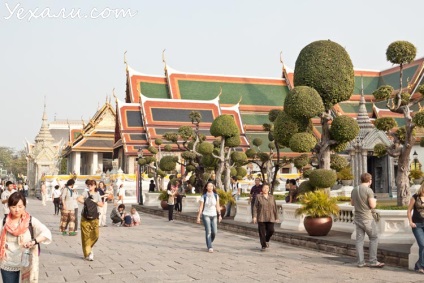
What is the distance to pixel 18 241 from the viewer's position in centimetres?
502

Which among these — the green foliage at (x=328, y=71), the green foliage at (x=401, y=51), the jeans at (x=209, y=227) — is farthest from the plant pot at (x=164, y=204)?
the green foliage at (x=401, y=51)

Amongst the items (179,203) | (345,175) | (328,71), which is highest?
(328,71)

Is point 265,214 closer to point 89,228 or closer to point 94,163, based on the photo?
point 89,228

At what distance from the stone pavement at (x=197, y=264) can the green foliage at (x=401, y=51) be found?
4.95 meters

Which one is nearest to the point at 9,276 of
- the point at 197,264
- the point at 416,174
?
the point at 197,264

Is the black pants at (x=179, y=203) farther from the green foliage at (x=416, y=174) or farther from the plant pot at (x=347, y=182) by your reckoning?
the green foliage at (x=416, y=174)

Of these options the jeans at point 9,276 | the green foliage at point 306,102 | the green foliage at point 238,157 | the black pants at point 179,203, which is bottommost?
the black pants at point 179,203

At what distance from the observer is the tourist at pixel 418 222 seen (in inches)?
316

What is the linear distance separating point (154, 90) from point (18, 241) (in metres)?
44.1

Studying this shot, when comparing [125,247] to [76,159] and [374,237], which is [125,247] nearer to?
[374,237]

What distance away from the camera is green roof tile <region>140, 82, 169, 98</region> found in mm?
48062

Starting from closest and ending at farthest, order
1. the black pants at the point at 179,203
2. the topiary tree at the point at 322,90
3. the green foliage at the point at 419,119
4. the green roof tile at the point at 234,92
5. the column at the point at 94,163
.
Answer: the green foliage at the point at 419,119 < the topiary tree at the point at 322,90 < the black pants at the point at 179,203 < the green roof tile at the point at 234,92 < the column at the point at 94,163

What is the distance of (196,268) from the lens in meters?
8.77

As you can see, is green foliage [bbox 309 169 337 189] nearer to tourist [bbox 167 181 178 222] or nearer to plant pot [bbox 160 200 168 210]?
tourist [bbox 167 181 178 222]
